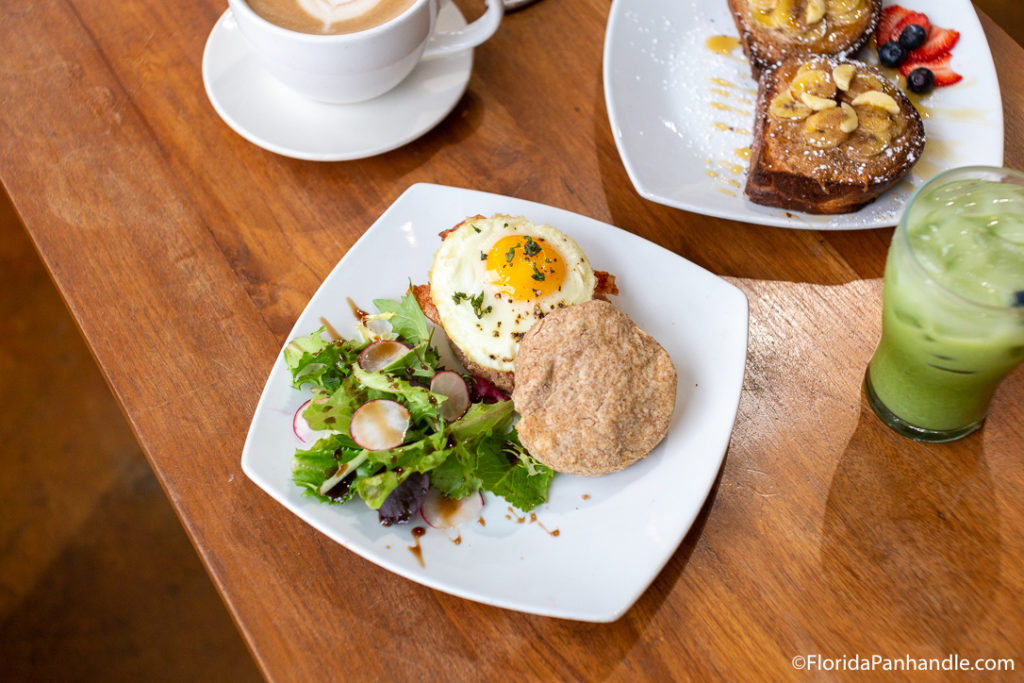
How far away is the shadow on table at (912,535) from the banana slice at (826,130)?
0.75 meters

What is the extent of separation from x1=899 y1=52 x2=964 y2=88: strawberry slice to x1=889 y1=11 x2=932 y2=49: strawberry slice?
3.1 inches

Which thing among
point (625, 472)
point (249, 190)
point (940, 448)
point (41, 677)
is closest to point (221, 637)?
point (41, 677)

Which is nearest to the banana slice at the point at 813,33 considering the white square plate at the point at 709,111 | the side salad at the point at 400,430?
the white square plate at the point at 709,111

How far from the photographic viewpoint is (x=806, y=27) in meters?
2.28

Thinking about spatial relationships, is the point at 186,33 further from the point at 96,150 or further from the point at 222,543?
the point at 222,543

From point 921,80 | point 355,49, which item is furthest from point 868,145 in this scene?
point 355,49

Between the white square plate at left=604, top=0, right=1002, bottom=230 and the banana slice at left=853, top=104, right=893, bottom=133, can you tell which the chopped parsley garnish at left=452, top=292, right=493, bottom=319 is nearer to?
the white square plate at left=604, top=0, right=1002, bottom=230

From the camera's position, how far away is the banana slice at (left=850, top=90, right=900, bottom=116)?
203 cm

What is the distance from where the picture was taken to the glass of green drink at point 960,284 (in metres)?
1.40

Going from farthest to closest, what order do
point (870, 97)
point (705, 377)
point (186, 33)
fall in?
1. point (186, 33)
2. point (870, 97)
3. point (705, 377)

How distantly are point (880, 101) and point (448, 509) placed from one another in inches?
59.8

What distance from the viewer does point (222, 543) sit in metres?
1.69

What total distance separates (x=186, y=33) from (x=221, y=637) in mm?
2136

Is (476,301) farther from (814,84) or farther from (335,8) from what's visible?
(814,84)
